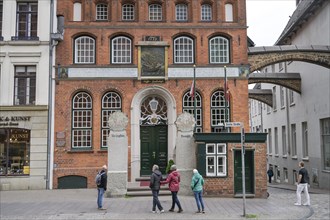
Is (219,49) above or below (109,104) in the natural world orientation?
above

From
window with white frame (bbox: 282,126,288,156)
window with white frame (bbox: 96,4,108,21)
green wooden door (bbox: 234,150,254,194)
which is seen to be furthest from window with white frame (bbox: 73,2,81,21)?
window with white frame (bbox: 282,126,288,156)

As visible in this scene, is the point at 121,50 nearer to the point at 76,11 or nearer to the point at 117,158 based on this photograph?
the point at 76,11

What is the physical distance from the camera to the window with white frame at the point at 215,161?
677 inches

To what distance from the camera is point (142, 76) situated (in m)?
22.0

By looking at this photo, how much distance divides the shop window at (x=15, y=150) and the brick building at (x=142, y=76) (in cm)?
163

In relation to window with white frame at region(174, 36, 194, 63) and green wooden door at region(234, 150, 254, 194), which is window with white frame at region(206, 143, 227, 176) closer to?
green wooden door at region(234, 150, 254, 194)

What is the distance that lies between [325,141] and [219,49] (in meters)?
9.39

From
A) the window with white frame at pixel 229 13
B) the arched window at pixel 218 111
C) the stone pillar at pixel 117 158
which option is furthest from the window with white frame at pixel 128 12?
the stone pillar at pixel 117 158

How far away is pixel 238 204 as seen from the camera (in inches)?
606

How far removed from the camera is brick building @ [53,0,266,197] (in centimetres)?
2172

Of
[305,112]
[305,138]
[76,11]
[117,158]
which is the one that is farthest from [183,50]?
[305,138]

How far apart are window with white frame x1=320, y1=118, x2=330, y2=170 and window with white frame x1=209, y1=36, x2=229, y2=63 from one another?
823 cm

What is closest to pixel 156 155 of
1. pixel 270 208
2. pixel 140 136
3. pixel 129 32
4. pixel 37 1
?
pixel 140 136

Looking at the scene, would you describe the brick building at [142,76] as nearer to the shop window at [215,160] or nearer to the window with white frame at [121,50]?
the window with white frame at [121,50]
